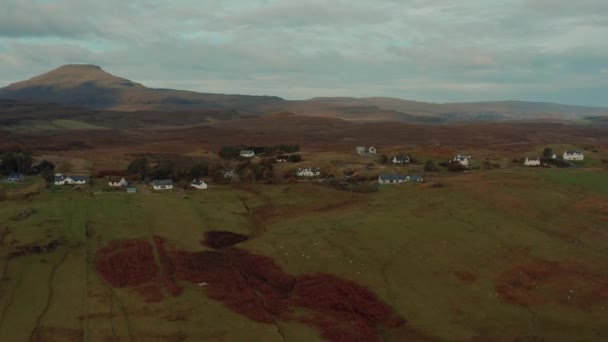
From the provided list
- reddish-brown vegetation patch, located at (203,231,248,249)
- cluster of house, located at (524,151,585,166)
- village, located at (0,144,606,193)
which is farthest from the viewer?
cluster of house, located at (524,151,585,166)

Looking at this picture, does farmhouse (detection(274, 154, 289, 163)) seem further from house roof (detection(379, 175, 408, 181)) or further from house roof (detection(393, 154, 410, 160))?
house roof (detection(379, 175, 408, 181))

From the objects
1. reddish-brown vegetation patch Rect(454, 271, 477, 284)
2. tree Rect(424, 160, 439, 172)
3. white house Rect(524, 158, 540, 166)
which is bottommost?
reddish-brown vegetation patch Rect(454, 271, 477, 284)

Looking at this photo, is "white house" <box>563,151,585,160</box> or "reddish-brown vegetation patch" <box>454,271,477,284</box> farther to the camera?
"white house" <box>563,151,585,160</box>

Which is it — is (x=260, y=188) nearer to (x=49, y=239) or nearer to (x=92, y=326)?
(x=49, y=239)

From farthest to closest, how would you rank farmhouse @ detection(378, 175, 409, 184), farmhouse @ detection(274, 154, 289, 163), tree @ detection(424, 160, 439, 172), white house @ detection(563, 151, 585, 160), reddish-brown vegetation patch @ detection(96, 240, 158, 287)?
1. farmhouse @ detection(274, 154, 289, 163)
2. white house @ detection(563, 151, 585, 160)
3. tree @ detection(424, 160, 439, 172)
4. farmhouse @ detection(378, 175, 409, 184)
5. reddish-brown vegetation patch @ detection(96, 240, 158, 287)

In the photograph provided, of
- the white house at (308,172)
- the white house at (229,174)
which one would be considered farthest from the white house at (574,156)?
the white house at (229,174)

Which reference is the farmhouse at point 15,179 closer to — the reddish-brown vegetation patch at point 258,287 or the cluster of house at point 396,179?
the reddish-brown vegetation patch at point 258,287

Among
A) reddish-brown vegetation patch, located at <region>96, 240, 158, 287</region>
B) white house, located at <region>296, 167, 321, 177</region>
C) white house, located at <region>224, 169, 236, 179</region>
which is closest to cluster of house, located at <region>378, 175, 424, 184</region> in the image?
white house, located at <region>296, 167, 321, 177</region>
